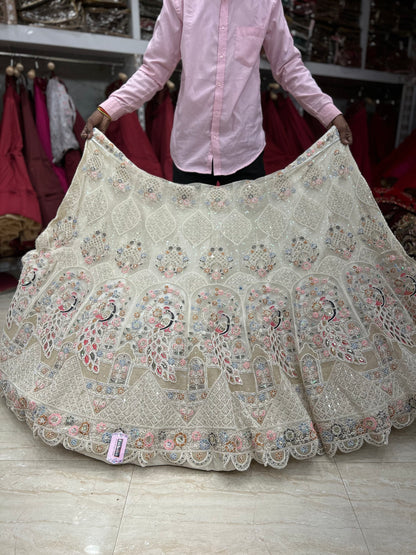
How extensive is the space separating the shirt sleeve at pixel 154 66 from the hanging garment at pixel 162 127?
101 centimetres

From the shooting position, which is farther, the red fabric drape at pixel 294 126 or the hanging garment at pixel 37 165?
the red fabric drape at pixel 294 126

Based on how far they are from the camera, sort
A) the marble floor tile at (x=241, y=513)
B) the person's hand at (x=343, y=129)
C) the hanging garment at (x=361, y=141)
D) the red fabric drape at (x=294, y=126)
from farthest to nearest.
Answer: the hanging garment at (x=361, y=141)
the red fabric drape at (x=294, y=126)
the person's hand at (x=343, y=129)
the marble floor tile at (x=241, y=513)

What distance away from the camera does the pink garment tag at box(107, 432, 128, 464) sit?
1.22m

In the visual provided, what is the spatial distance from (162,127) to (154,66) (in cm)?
108

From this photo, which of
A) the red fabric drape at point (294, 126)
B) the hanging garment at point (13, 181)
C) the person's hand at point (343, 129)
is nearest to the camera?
the person's hand at point (343, 129)

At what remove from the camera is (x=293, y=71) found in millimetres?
1601

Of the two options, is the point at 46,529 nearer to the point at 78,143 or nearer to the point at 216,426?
the point at 216,426

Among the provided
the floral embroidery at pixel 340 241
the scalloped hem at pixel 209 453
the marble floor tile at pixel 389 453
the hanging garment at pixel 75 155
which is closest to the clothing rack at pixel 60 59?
the hanging garment at pixel 75 155

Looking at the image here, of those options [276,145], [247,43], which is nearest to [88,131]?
[247,43]

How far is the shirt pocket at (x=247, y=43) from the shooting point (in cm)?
151

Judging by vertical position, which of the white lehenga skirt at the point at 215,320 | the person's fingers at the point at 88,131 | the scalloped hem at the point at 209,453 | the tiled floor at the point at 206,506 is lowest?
the tiled floor at the point at 206,506

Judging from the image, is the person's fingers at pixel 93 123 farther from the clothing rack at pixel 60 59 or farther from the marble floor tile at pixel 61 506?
the clothing rack at pixel 60 59

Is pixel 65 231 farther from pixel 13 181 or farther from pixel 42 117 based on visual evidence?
pixel 42 117

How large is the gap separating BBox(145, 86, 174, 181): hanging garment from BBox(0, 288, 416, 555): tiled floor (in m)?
1.77
